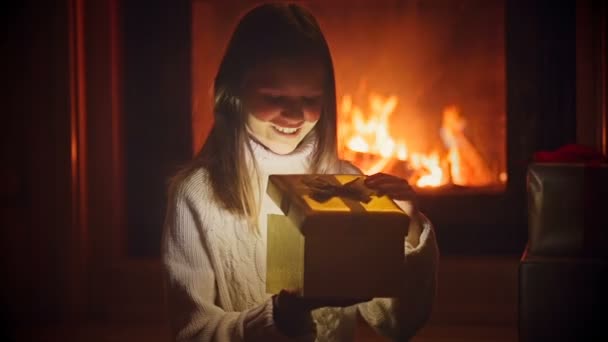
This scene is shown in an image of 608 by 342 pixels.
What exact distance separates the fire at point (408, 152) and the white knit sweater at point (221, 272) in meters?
1.94

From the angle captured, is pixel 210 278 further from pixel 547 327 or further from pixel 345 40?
pixel 345 40

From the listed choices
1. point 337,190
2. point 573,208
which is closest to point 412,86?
point 573,208

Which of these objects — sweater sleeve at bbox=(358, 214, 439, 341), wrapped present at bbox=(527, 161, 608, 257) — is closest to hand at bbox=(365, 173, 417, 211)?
sweater sleeve at bbox=(358, 214, 439, 341)

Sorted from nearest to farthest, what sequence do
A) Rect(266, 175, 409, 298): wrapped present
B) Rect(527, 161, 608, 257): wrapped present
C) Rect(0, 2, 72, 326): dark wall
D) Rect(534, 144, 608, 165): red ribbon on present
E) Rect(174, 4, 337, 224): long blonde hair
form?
Rect(266, 175, 409, 298): wrapped present → Rect(174, 4, 337, 224): long blonde hair → Rect(527, 161, 608, 257): wrapped present → Rect(534, 144, 608, 165): red ribbon on present → Rect(0, 2, 72, 326): dark wall

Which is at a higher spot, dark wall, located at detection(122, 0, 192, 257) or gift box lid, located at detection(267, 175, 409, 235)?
dark wall, located at detection(122, 0, 192, 257)

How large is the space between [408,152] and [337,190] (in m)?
2.18

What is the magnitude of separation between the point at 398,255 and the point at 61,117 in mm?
2299

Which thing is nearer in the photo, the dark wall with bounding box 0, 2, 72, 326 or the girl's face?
the girl's face

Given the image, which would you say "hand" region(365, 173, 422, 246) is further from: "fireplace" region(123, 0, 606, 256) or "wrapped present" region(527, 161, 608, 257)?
"fireplace" region(123, 0, 606, 256)

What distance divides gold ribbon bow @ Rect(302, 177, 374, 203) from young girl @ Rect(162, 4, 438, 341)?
0.13 ft

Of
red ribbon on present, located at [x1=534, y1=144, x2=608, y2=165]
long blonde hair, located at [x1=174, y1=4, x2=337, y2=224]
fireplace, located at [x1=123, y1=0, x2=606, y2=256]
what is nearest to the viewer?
long blonde hair, located at [x1=174, y1=4, x2=337, y2=224]

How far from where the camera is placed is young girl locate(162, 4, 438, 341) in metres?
2.24

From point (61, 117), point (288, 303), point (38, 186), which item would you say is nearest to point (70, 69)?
point (61, 117)

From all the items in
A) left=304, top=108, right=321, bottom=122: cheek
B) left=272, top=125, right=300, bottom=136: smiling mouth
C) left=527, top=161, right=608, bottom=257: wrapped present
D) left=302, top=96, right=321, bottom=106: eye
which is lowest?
left=527, top=161, right=608, bottom=257: wrapped present
